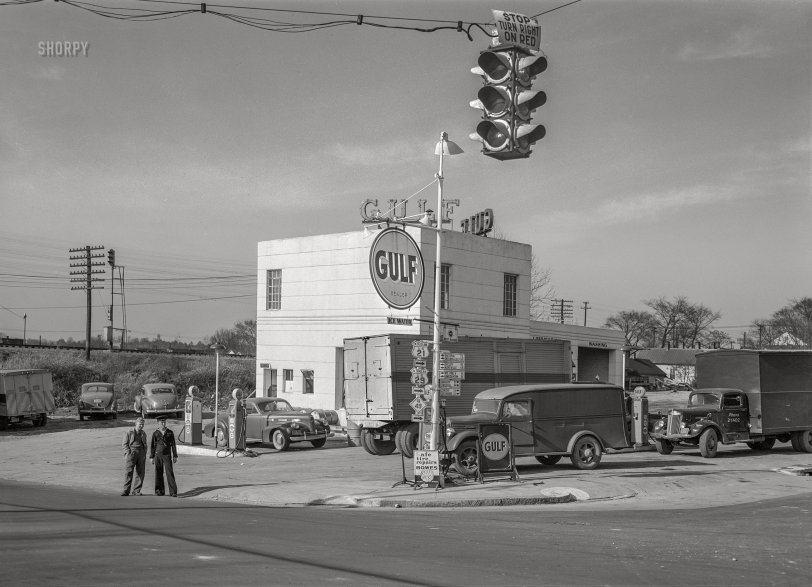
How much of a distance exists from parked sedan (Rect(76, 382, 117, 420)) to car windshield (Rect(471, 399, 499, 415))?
29213 mm

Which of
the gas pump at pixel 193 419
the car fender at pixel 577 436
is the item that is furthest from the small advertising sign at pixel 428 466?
the gas pump at pixel 193 419

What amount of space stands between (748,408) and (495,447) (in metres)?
10.5

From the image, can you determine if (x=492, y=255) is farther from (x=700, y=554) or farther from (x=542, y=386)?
(x=700, y=554)

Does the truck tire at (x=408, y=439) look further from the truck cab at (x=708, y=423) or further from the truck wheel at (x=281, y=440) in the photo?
the truck cab at (x=708, y=423)

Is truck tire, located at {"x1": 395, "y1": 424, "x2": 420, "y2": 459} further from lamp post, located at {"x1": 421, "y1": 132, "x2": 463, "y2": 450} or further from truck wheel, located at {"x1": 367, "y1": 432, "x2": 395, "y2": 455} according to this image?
lamp post, located at {"x1": 421, "y1": 132, "x2": 463, "y2": 450}

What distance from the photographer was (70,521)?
12.0m

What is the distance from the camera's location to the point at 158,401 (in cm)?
4488

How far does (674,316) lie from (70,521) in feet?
393

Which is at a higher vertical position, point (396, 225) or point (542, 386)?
point (396, 225)

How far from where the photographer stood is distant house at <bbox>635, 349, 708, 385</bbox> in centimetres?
10112

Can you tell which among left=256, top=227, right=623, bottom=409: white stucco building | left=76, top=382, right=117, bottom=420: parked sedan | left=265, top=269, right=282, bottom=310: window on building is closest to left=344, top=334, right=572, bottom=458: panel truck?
left=256, top=227, right=623, bottom=409: white stucco building

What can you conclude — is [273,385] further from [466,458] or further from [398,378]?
[466,458]

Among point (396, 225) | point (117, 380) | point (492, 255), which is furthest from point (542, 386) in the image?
point (117, 380)

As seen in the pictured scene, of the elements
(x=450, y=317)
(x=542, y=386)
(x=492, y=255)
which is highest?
(x=492, y=255)
